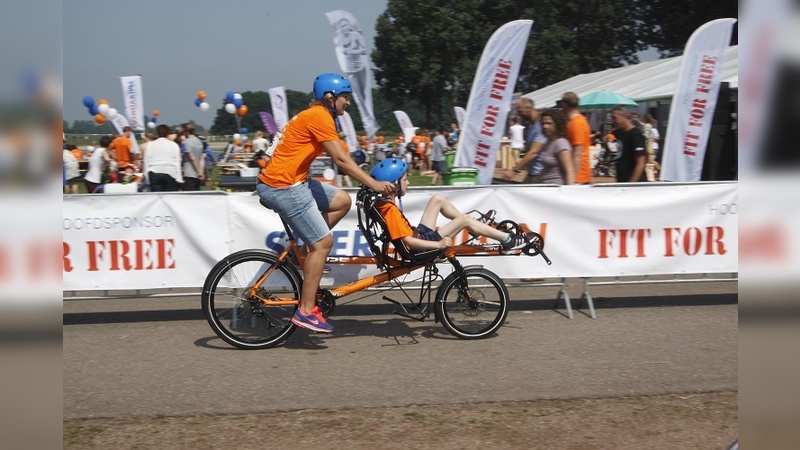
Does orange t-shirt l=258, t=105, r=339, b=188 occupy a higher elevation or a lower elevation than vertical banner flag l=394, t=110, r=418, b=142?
lower

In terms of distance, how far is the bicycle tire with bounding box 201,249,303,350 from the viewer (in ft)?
22.4

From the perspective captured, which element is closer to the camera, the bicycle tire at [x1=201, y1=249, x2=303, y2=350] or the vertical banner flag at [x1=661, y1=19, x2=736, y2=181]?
the bicycle tire at [x1=201, y1=249, x2=303, y2=350]

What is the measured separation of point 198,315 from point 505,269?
2989 mm

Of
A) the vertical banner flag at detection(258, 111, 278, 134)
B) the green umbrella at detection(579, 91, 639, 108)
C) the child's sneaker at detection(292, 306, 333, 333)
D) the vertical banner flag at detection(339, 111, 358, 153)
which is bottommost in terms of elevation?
the child's sneaker at detection(292, 306, 333, 333)

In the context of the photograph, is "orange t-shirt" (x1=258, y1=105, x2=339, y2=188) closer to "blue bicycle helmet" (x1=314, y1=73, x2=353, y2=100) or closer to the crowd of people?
"blue bicycle helmet" (x1=314, y1=73, x2=353, y2=100)

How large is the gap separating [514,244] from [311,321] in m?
1.85

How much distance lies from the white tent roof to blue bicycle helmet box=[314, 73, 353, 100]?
45.1ft

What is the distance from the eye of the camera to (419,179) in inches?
1282

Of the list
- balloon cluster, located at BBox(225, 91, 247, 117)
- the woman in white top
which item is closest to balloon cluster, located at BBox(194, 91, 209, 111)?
balloon cluster, located at BBox(225, 91, 247, 117)

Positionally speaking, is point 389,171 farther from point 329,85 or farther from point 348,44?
point 348,44

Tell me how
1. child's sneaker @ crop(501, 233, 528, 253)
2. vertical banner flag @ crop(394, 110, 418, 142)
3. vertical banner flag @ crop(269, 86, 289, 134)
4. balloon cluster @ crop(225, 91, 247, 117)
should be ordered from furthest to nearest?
1. vertical banner flag @ crop(394, 110, 418, 142)
2. balloon cluster @ crop(225, 91, 247, 117)
3. vertical banner flag @ crop(269, 86, 289, 134)
4. child's sneaker @ crop(501, 233, 528, 253)

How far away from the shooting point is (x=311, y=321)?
21.9ft

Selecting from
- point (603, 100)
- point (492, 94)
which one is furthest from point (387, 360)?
point (603, 100)
